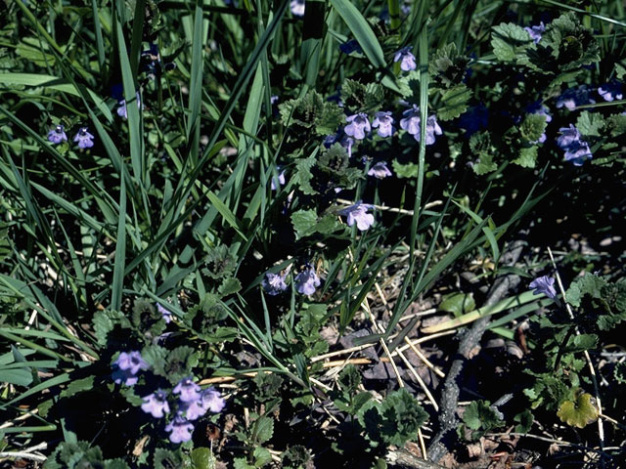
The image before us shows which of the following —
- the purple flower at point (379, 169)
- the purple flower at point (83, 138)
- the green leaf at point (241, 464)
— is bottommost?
the green leaf at point (241, 464)

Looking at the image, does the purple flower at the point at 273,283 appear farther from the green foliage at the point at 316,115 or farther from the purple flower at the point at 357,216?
the green foliage at the point at 316,115

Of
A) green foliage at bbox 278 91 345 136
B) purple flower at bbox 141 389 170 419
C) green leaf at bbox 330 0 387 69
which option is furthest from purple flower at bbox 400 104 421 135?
purple flower at bbox 141 389 170 419

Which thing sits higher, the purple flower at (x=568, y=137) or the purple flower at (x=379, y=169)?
the purple flower at (x=568, y=137)

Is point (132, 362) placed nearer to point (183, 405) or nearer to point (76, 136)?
point (183, 405)

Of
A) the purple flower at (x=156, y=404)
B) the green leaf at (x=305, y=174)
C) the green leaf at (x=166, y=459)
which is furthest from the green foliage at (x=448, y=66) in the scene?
the green leaf at (x=166, y=459)

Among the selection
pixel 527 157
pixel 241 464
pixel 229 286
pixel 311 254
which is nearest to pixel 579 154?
pixel 527 157

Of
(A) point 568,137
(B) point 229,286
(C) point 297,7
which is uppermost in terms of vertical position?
(C) point 297,7

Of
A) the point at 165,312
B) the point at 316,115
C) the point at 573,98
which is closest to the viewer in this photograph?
the point at 165,312
